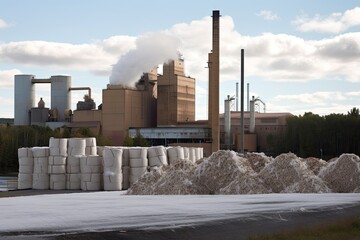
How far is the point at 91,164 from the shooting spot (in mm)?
34312

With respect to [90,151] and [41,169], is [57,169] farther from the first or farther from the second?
[90,151]

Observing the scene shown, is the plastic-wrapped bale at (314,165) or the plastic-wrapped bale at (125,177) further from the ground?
the plastic-wrapped bale at (314,165)

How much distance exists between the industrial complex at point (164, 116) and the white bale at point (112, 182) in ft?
153

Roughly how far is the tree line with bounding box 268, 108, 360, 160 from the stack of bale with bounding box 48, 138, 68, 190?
178ft

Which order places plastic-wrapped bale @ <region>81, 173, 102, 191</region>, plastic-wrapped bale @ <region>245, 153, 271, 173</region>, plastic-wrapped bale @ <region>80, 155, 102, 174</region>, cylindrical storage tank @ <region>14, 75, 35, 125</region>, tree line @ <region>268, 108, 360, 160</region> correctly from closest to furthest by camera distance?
1. plastic-wrapped bale @ <region>245, 153, 271, 173</region>
2. plastic-wrapped bale @ <region>81, 173, 102, 191</region>
3. plastic-wrapped bale @ <region>80, 155, 102, 174</region>
4. tree line @ <region>268, 108, 360, 160</region>
5. cylindrical storage tank @ <region>14, 75, 35, 125</region>

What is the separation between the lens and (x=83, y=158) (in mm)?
34719

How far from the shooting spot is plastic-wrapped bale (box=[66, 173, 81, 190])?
115 feet

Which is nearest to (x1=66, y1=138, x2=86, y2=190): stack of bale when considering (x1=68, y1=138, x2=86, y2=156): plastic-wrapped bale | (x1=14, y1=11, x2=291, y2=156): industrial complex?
(x1=68, y1=138, x2=86, y2=156): plastic-wrapped bale

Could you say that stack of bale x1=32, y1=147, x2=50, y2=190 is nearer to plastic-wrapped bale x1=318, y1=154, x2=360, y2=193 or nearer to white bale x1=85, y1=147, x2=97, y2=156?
white bale x1=85, y1=147, x2=97, y2=156

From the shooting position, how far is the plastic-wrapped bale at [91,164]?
3431 cm

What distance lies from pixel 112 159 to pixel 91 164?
1276mm

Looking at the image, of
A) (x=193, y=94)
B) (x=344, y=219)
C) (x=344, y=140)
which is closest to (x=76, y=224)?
(x=344, y=219)

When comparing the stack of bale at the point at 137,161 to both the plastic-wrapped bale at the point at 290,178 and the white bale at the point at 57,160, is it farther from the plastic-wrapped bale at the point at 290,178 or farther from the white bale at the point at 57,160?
the plastic-wrapped bale at the point at 290,178

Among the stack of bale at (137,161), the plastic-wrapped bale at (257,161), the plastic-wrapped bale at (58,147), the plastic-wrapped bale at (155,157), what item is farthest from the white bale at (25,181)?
the plastic-wrapped bale at (257,161)
